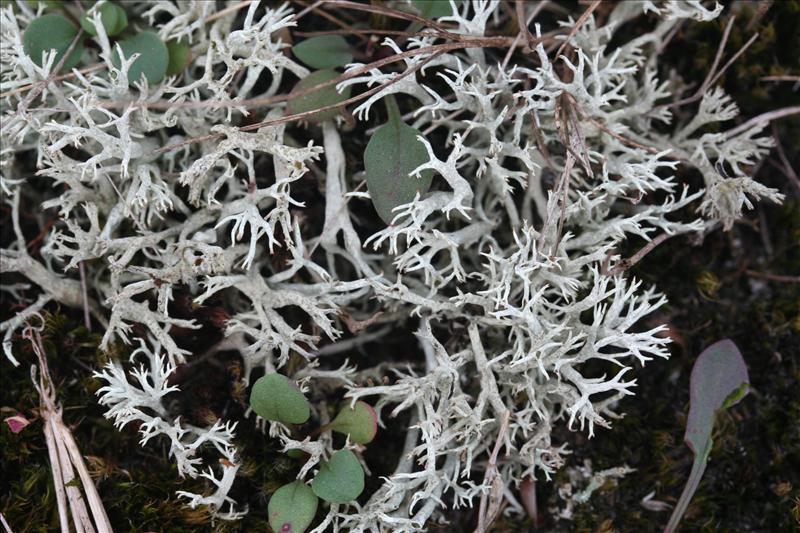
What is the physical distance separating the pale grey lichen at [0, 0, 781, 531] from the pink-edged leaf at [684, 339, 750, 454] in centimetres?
21

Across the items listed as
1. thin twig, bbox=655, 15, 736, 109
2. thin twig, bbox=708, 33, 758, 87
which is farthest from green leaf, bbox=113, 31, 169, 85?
thin twig, bbox=708, 33, 758, 87

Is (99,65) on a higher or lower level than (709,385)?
higher

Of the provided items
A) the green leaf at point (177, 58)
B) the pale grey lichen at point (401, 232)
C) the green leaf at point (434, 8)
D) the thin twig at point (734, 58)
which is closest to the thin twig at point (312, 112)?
the pale grey lichen at point (401, 232)

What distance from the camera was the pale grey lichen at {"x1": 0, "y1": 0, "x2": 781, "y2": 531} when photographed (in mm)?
1909

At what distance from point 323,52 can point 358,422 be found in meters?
1.06

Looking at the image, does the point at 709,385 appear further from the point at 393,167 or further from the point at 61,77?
the point at 61,77

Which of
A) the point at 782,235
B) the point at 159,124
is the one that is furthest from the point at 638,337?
the point at 159,124

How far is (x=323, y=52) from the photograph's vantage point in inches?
82.9

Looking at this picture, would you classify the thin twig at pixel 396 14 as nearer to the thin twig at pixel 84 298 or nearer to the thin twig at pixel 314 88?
the thin twig at pixel 314 88

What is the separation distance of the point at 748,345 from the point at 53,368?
2.12 m

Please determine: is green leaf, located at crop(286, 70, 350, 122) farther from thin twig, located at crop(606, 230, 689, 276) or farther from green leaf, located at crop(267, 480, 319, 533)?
green leaf, located at crop(267, 480, 319, 533)

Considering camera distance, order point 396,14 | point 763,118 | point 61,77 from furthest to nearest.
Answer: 1. point 763,118
2. point 396,14
3. point 61,77

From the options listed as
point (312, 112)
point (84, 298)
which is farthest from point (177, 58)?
point (84, 298)

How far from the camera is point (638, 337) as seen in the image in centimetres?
183
